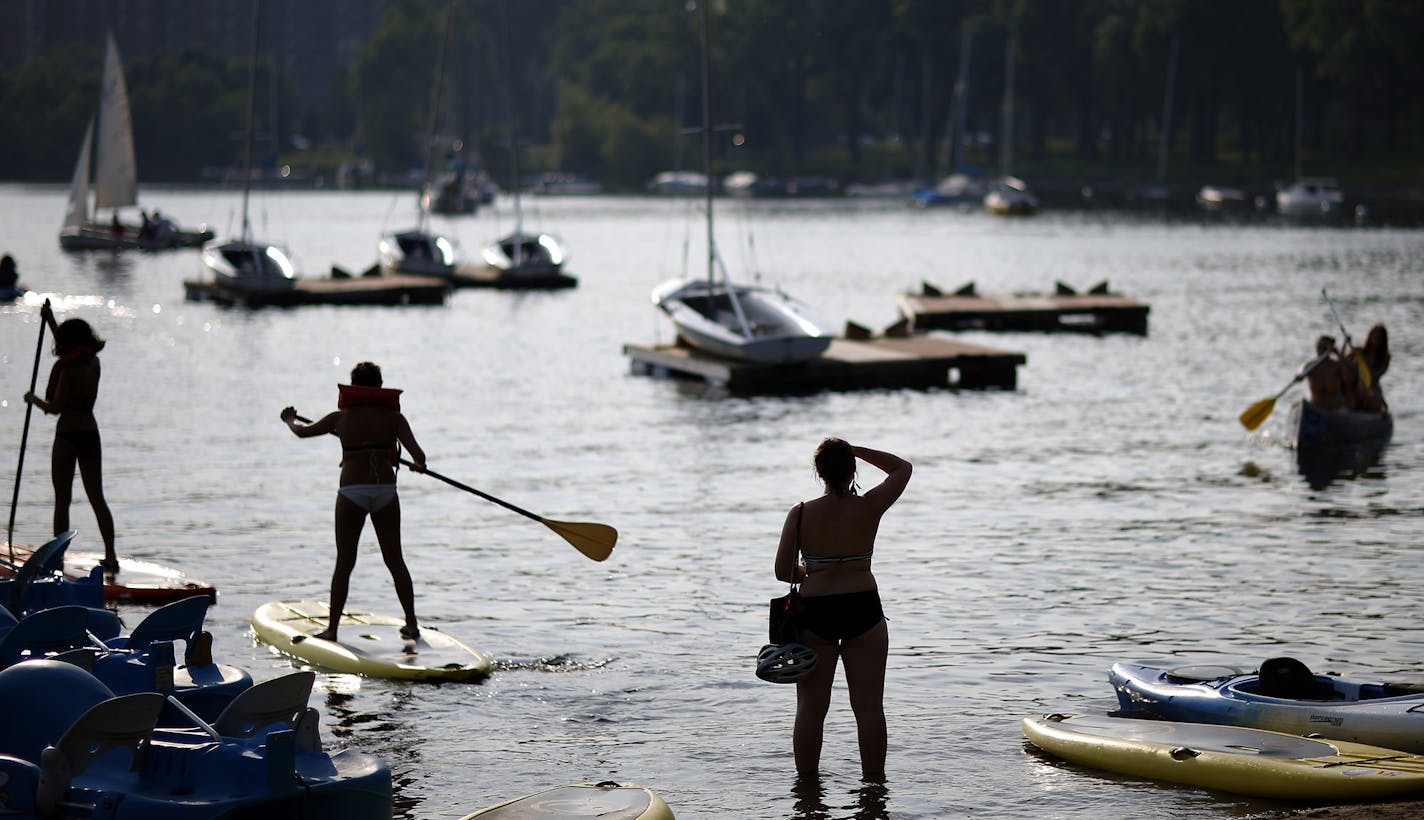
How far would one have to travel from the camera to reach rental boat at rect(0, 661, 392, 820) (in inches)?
331

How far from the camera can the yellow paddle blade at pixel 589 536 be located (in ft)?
43.9

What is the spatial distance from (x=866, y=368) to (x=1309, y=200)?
85102mm

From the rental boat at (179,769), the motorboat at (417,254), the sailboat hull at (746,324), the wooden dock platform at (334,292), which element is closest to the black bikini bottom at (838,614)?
the rental boat at (179,769)

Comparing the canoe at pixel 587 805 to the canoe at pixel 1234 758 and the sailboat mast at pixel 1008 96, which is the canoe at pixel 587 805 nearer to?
the canoe at pixel 1234 758

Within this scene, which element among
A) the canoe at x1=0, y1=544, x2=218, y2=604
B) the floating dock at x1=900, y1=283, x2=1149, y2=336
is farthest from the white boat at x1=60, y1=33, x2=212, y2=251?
the canoe at x1=0, y1=544, x2=218, y2=604

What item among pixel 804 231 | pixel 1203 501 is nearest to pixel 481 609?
pixel 1203 501

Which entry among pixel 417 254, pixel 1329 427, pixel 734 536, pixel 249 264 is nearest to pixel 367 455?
pixel 734 536

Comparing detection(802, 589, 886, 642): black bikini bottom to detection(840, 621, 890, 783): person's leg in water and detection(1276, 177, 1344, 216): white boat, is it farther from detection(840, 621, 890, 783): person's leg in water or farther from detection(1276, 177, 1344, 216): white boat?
detection(1276, 177, 1344, 216): white boat

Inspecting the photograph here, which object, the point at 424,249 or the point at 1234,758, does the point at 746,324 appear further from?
the point at 424,249

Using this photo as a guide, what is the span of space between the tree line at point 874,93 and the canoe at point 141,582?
7919cm

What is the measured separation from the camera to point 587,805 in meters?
9.47

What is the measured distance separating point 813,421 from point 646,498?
772 centimetres

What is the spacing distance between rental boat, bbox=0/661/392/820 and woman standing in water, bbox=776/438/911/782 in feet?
7.78

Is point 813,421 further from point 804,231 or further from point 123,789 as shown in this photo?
point 804,231
